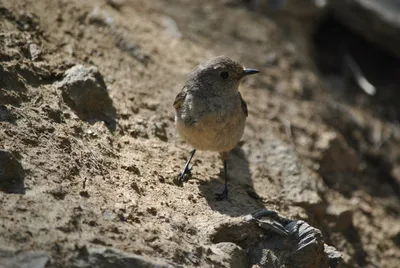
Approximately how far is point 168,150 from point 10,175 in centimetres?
204

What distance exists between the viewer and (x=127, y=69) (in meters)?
6.24

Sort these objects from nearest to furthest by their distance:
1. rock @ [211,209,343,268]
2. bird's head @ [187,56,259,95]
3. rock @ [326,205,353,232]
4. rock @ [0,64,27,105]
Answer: rock @ [211,209,343,268] → rock @ [0,64,27,105] → bird's head @ [187,56,259,95] → rock @ [326,205,353,232]

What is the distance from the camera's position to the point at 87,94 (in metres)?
5.24

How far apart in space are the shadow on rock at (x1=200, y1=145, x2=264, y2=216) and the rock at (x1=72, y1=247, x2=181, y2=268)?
133cm

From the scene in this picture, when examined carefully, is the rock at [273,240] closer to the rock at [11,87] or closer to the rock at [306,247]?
the rock at [306,247]

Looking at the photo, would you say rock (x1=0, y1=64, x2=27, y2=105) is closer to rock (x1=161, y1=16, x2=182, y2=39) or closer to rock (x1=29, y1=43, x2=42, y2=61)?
rock (x1=29, y1=43, x2=42, y2=61)

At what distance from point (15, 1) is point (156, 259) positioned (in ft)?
12.4

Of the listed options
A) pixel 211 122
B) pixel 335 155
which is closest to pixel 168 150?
pixel 211 122

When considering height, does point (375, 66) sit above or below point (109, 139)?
above

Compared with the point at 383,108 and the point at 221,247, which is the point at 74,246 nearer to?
the point at 221,247

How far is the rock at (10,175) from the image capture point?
12.5 feet

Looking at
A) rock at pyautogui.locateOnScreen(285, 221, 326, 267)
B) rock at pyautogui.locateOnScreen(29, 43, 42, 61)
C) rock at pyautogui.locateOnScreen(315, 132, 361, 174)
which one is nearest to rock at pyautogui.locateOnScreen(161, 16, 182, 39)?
rock at pyautogui.locateOnScreen(29, 43, 42, 61)

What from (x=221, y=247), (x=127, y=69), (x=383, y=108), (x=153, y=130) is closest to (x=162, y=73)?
(x=127, y=69)

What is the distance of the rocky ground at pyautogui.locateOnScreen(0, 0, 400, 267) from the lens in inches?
150
